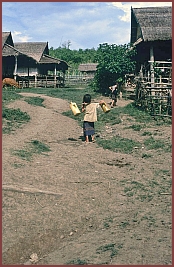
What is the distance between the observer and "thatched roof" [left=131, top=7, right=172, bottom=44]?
17984 millimetres

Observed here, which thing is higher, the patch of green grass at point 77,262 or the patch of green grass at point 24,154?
the patch of green grass at point 24,154

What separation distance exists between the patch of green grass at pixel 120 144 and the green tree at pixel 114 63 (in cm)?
1152

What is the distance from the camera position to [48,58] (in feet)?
114

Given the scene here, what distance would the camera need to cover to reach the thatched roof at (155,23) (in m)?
18.0

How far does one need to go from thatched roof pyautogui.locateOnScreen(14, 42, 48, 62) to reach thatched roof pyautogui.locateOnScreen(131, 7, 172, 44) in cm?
1666

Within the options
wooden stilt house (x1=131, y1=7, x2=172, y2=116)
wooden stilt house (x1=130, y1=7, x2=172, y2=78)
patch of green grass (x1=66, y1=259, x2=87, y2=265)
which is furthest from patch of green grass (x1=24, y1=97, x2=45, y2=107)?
patch of green grass (x1=66, y1=259, x2=87, y2=265)

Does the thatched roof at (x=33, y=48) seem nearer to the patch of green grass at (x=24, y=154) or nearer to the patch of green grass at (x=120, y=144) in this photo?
the patch of green grass at (x=120, y=144)

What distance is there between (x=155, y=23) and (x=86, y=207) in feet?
50.3

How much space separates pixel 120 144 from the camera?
31.8ft

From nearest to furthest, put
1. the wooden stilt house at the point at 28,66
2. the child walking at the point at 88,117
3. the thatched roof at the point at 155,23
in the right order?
the child walking at the point at 88,117, the thatched roof at the point at 155,23, the wooden stilt house at the point at 28,66

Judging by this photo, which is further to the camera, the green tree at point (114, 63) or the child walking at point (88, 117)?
the green tree at point (114, 63)

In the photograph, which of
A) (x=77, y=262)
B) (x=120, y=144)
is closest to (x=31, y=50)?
(x=120, y=144)

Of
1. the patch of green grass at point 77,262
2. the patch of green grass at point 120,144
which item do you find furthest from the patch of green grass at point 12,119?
the patch of green grass at point 77,262

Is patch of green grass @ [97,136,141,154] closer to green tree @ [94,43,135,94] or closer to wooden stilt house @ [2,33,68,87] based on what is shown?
green tree @ [94,43,135,94]
